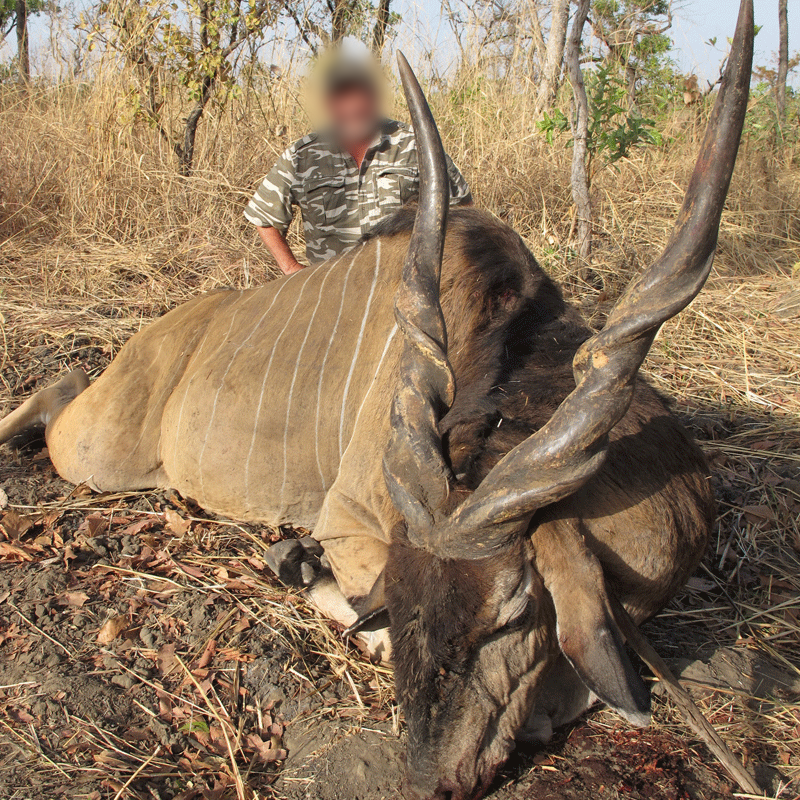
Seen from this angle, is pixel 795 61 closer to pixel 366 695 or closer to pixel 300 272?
pixel 300 272

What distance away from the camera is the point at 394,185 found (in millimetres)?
4285

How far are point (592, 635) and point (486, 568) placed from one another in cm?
29

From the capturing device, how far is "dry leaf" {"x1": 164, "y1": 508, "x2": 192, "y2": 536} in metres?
3.40

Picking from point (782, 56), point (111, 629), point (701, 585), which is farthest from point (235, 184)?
point (782, 56)

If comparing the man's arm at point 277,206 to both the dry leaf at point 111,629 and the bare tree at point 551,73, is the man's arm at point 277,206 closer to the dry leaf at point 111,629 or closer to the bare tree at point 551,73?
the dry leaf at point 111,629

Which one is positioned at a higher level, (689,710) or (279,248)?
(279,248)

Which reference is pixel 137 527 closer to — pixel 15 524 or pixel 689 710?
pixel 15 524

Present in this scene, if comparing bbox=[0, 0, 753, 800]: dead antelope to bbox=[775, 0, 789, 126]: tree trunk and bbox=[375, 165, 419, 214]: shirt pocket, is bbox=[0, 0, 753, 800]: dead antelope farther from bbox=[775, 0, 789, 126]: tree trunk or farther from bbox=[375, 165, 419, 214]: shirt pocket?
bbox=[775, 0, 789, 126]: tree trunk

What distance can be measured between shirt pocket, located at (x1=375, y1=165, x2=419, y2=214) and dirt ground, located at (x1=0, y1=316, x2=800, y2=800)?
80.4 inches

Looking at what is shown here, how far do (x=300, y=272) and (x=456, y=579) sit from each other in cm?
236

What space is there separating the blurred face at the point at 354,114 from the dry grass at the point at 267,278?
61.8 inches

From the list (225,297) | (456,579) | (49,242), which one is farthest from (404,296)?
(49,242)

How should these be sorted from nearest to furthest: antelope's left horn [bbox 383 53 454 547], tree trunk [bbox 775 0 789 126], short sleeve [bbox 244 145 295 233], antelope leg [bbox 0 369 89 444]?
antelope's left horn [bbox 383 53 454 547] < antelope leg [bbox 0 369 89 444] < short sleeve [bbox 244 145 295 233] < tree trunk [bbox 775 0 789 126]

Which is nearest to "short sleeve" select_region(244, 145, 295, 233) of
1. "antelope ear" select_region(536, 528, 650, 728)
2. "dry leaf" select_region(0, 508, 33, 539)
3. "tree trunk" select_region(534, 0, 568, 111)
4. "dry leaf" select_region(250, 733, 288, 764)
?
"dry leaf" select_region(0, 508, 33, 539)
